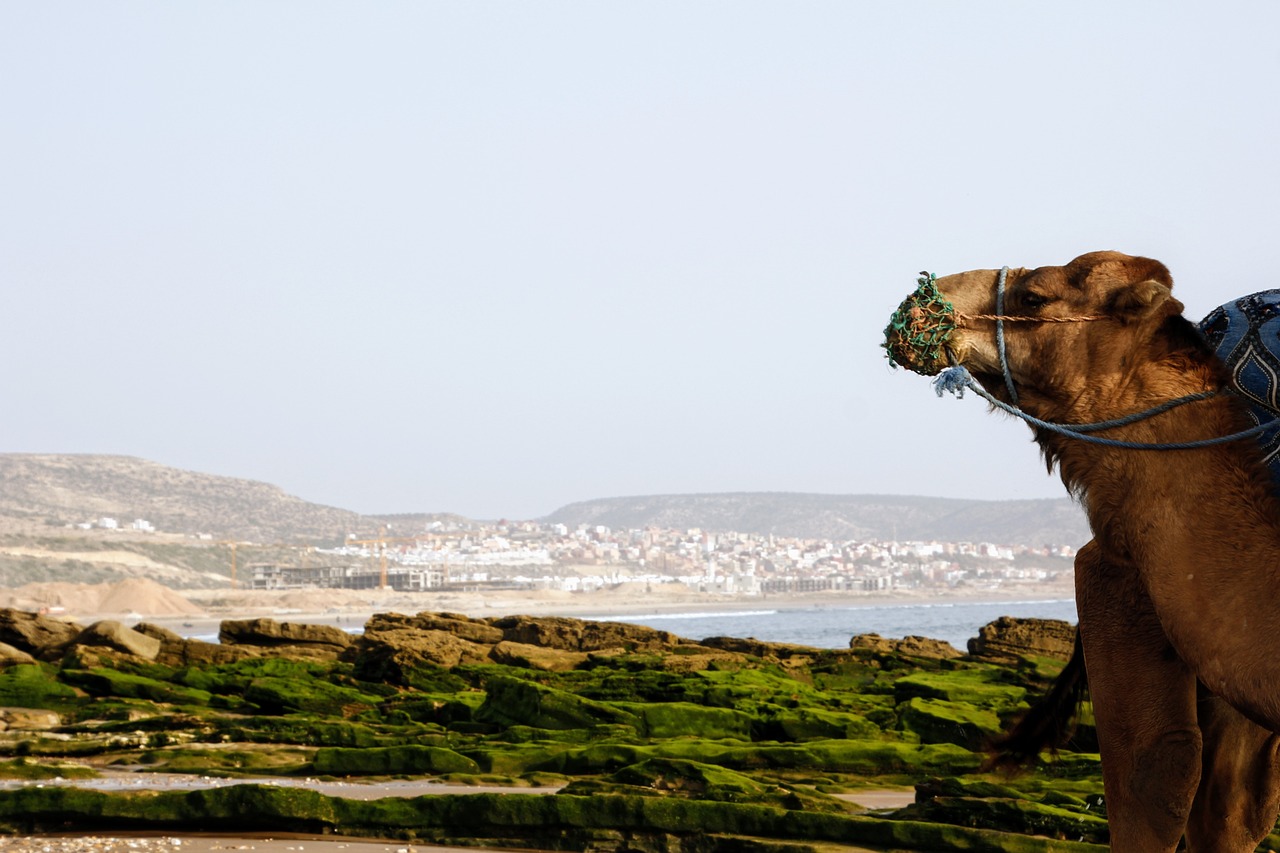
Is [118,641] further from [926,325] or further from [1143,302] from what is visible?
[1143,302]

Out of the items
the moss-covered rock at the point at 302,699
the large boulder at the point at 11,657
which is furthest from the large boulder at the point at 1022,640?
the large boulder at the point at 11,657

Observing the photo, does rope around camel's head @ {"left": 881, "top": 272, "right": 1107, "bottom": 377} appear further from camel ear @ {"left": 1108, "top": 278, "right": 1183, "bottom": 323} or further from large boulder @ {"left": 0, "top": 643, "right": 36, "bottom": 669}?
large boulder @ {"left": 0, "top": 643, "right": 36, "bottom": 669}

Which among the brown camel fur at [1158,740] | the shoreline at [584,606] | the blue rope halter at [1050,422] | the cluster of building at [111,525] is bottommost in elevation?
the shoreline at [584,606]

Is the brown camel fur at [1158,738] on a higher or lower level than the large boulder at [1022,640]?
higher

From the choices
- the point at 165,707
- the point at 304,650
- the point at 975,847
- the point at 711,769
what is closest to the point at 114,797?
the point at 711,769

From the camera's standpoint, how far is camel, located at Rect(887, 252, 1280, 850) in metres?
4.15

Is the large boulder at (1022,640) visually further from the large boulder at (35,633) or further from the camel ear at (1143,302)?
the camel ear at (1143,302)

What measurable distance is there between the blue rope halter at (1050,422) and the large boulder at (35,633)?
83.6 ft

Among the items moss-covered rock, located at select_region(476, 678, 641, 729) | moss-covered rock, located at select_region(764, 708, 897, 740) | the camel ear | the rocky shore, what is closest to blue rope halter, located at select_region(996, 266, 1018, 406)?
the camel ear

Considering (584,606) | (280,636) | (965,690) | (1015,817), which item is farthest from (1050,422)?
(584,606)

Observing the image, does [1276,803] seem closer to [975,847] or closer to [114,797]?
[975,847]

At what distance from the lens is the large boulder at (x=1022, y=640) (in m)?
26.8

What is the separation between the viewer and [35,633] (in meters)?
28.0

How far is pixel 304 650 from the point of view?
2873cm
